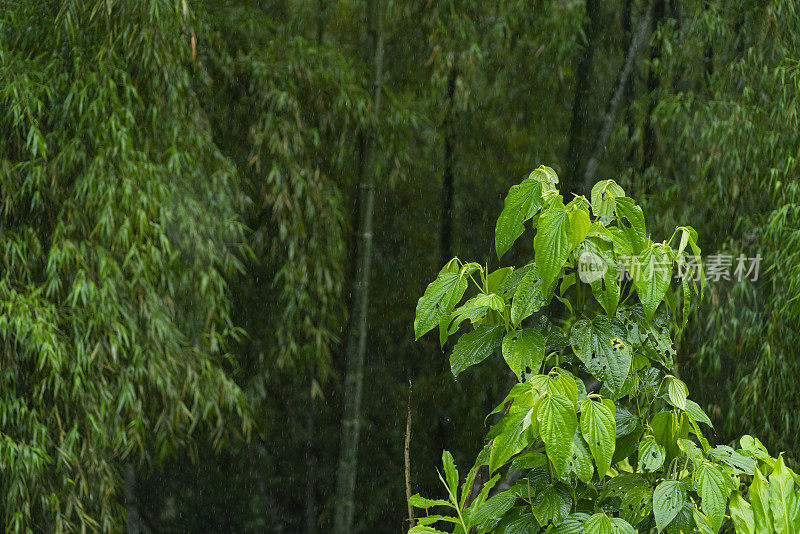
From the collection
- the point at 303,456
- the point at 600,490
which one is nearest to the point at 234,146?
the point at 303,456

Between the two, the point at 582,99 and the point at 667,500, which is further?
the point at 582,99

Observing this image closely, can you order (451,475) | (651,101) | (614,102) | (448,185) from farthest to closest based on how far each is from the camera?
(448,185) → (651,101) → (614,102) → (451,475)

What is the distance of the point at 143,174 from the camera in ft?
9.41

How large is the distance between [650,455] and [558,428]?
0.15m

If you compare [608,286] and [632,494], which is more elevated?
[608,286]

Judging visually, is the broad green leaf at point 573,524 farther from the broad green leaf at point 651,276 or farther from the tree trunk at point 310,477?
the tree trunk at point 310,477

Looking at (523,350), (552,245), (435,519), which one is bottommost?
(435,519)

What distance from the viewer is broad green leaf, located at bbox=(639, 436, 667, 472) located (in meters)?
0.86

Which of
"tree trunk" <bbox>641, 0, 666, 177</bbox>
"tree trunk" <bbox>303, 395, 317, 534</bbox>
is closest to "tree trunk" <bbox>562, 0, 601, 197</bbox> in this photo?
"tree trunk" <bbox>641, 0, 666, 177</bbox>

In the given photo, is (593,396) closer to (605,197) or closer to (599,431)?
(599,431)

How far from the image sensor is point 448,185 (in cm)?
422

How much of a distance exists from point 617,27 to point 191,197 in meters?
2.17

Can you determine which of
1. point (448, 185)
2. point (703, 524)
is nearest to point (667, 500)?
point (703, 524)

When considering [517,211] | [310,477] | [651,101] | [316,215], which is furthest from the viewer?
[310,477]
